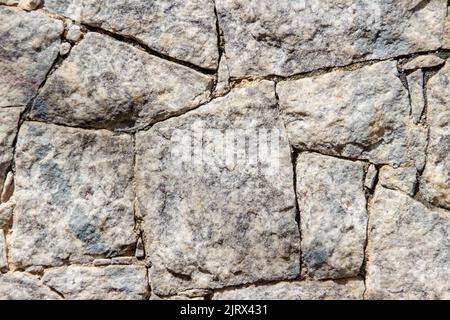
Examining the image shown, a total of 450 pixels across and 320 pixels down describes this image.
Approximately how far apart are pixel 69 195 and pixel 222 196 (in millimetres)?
534

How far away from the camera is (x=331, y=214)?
230 cm

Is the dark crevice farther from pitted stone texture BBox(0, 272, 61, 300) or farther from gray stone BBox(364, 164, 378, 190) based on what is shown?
pitted stone texture BBox(0, 272, 61, 300)

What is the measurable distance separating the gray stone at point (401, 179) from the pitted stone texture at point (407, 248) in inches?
0.9

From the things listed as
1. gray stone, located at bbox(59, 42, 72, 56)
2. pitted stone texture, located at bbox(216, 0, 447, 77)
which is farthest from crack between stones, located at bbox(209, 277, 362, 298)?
gray stone, located at bbox(59, 42, 72, 56)

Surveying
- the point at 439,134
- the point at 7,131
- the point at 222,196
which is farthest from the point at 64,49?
the point at 439,134

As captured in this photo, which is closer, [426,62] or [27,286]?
[426,62]

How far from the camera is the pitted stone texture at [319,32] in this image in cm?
224

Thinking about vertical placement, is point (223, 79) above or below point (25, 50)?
below

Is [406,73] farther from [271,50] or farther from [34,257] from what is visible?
[34,257]

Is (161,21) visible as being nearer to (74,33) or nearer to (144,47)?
(144,47)

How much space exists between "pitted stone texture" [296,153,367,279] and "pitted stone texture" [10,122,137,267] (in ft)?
2.03

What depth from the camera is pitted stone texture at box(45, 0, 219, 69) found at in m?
2.33

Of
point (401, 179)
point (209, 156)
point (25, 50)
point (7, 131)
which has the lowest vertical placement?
point (401, 179)

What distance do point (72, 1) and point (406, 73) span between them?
1168 mm
